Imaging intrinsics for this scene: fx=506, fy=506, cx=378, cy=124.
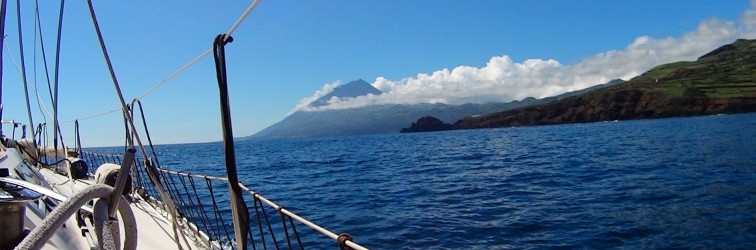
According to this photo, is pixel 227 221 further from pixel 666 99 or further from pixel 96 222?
pixel 666 99

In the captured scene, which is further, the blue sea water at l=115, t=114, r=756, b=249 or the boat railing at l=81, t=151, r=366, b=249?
the blue sea water at l=115, t=114, r=756, b=249

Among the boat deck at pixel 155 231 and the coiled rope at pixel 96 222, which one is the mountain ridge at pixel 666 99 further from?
the coiled rope at pixel 96 222

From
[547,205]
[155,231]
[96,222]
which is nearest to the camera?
[96,222]

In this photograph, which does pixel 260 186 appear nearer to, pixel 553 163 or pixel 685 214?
pixel 553 163

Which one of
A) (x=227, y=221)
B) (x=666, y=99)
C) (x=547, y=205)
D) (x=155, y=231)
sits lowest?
(x=547, y=205)

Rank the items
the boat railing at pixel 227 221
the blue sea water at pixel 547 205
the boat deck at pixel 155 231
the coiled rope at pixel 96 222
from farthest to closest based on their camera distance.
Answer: the blue sea water at pixel 547 205, the boat deck at pixel 155 231, the boat railing at pixel 227 221, the coiled rope at pixel 96 222

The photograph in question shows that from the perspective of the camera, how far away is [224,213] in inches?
493

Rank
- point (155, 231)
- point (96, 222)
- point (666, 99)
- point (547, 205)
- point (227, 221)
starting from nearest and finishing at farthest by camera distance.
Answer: point (96, 222), point (155, 231), point (227, 221), point (547, 205), point (666, 99)

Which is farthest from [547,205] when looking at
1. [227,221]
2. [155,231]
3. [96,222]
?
[96,222]

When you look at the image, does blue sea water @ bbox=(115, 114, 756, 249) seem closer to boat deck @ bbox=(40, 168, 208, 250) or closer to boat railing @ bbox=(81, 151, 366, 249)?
boat railing @ bbox=(81, 151, 366, 249)

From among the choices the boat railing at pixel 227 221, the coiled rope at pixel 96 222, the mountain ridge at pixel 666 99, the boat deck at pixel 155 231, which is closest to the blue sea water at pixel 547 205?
the boat railing at pixel 227 221

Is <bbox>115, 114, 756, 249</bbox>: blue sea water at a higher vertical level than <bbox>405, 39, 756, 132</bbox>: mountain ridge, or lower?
lower

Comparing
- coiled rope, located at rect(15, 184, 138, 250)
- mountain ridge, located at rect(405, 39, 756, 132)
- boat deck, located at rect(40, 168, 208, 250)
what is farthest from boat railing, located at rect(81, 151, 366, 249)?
mountain ridge, located at rect(405, 39, 756, 132)

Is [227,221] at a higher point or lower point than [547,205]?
higher
